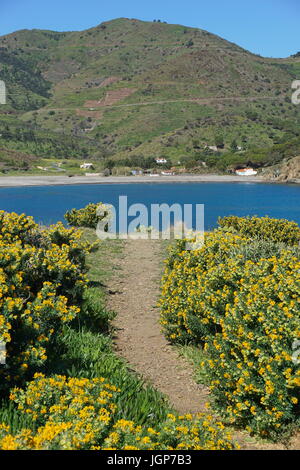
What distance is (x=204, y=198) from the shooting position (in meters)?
56.3

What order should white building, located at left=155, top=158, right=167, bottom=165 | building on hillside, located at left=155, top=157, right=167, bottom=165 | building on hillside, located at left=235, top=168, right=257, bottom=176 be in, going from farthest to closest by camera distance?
white building, located at left=155, top=158, right=167, bottom=165 < building on hillside, located at left=155, top=157, right=167, bottom=165 < building on hillside, located at left=235, top=168, right=257, bottom=176

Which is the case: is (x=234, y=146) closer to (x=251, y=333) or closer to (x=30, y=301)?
(x=30, y=301)

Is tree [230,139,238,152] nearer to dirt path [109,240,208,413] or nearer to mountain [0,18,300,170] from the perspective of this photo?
mountain [0,18,300,170]

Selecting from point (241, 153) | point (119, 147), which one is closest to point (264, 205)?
point (241, 153)

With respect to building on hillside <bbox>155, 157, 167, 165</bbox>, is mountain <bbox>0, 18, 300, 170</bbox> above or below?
above

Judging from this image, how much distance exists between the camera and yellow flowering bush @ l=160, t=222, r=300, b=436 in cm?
426

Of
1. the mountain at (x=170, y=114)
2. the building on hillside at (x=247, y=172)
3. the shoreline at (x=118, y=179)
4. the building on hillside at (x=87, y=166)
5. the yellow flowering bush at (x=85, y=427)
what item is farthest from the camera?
the mountain at (x=170, y=114)

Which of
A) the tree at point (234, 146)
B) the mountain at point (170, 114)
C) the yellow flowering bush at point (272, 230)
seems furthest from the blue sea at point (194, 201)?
the tree at point (234, 146)

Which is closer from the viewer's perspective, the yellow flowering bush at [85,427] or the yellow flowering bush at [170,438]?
the yellow flowering bush at [85,427]

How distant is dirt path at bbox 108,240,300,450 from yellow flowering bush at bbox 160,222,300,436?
0.91 feet

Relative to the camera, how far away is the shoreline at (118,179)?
77.3m

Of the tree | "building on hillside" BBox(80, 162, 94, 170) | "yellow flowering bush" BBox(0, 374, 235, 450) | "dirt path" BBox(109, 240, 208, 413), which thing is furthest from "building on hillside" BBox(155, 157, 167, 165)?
"yellow flowering bush" BBox(0, 374, 235, 450)

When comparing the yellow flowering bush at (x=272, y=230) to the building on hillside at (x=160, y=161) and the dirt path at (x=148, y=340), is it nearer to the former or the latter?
the dirt path at (x=148, y=340)

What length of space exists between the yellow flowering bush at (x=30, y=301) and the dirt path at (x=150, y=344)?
4.02ft
